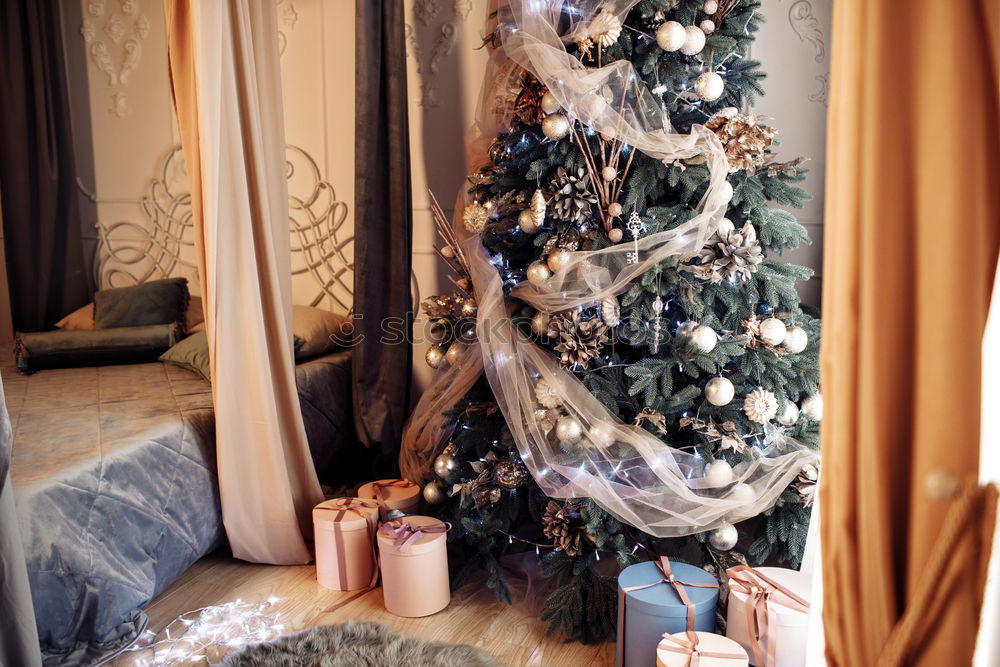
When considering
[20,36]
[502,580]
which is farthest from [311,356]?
[20,36]

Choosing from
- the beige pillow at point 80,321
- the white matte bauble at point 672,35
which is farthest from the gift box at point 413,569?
the beige pillow at point 80,321

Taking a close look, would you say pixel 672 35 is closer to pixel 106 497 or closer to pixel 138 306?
pixel 106 497

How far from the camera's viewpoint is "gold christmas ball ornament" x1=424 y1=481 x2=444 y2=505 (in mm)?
2232

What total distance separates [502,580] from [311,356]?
129cm

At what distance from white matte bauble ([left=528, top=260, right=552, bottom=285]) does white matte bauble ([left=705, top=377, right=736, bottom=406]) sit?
19.6 inches

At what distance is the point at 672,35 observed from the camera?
5.65 feet

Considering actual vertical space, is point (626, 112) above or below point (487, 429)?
above

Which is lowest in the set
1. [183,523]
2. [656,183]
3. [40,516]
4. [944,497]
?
[183,523]

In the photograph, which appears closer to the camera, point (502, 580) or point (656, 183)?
point (656, 183)

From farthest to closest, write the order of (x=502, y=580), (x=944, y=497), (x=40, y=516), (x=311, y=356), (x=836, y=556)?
1. (x=311, y=356)
2. (x=502, y=580)
3. (x=40, y=516)
4. (x=836, y=556)
5. (x=944, y=497)

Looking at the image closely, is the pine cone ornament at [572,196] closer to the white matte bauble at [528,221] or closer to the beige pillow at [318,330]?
the white matte bauble at [528,221]

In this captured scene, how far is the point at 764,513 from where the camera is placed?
186 centimetres

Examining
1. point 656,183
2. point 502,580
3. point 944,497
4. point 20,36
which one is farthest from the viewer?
point 20,36

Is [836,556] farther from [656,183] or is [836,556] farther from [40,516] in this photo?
[40,516]
